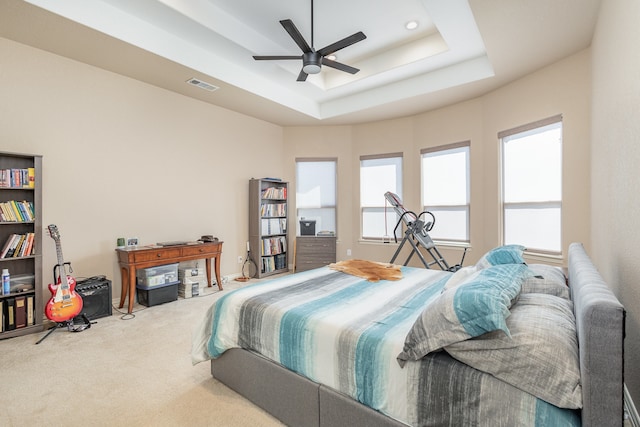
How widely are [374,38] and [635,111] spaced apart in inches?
123

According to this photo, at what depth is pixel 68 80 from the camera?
359 cm

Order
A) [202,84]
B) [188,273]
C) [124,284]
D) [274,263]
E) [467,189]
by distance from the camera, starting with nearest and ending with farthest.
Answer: [124,284], [202,84], [188,273], [467,189], [274,263]

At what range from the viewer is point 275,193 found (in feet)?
19.1

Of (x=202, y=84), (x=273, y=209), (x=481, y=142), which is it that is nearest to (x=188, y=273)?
(x=273, y=209)

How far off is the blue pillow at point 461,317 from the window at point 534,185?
120 inches

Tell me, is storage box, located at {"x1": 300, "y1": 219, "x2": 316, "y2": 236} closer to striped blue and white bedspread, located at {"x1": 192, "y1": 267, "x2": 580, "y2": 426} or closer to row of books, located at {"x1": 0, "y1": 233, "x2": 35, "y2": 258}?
striped blue and white bedspread, located at {"x1": 192, "y1": 267, "x2": 580, "y2": 426}

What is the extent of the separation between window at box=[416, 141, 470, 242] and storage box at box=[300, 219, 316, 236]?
203 cm

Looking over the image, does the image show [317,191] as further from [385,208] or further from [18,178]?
[18,178]

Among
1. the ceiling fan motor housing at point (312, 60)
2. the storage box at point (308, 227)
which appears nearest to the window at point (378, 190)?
the storage box at point (308, 227)

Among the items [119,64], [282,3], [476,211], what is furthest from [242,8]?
[476,211]

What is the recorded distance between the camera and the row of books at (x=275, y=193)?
5.74 metres

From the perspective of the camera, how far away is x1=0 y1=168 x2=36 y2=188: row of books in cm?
297

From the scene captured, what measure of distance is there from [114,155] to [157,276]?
1649mm

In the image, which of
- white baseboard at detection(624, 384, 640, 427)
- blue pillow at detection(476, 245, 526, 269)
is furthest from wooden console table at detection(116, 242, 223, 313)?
white baseboard at detection(624, 384, 640, 427)
